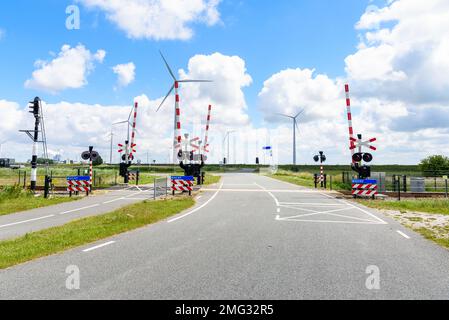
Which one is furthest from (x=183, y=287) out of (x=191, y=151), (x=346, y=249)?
(x=191, y=151)

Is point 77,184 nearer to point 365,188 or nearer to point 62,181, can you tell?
point 365,188

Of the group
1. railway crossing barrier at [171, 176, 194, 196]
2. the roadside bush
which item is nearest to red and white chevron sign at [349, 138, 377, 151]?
railway crossing barrier at [171, 176, 194, 196]

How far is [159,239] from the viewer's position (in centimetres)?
830

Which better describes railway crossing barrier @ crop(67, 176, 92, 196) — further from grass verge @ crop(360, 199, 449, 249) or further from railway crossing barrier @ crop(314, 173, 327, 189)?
railway crossing barrier @ crop(314, 173, 327, 189)

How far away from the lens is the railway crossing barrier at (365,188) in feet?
65.1

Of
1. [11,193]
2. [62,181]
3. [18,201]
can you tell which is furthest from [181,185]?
[62,181]

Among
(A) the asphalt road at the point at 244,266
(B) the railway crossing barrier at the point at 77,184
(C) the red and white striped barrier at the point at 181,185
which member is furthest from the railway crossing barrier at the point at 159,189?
(A) the asphalt road at the point at 244,266

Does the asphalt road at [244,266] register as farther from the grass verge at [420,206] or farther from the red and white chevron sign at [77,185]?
the red and white chevron sign at [77,185]

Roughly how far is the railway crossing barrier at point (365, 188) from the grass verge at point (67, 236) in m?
12.7

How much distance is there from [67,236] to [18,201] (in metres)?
12.2

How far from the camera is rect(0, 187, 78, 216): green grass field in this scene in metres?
15.8

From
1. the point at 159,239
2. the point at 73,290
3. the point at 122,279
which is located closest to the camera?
the point at 73,290
